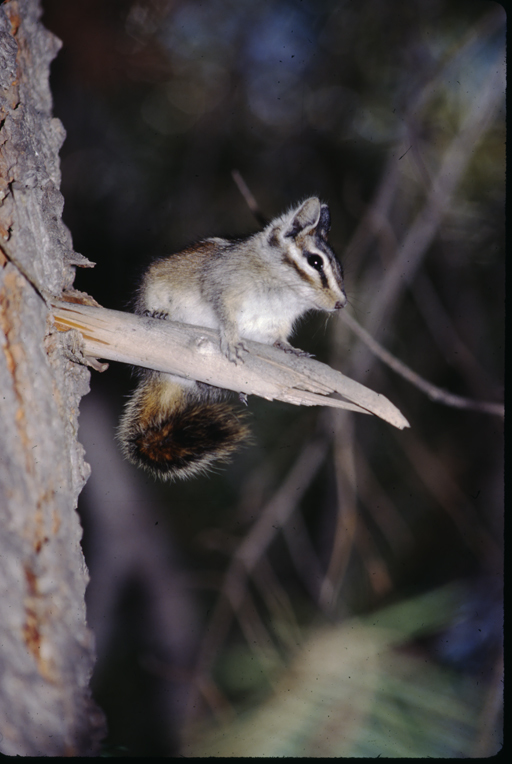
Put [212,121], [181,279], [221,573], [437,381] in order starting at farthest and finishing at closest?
[437,381]
[221,573]
[212,121]
[181,279]

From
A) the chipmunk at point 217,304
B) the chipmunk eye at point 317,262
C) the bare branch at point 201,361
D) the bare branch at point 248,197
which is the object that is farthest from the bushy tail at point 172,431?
the bare branch at point 248,197

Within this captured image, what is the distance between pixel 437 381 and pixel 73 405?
169 centimetres

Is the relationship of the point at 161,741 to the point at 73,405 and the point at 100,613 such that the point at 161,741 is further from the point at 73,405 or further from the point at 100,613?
Result: the point at 73,405

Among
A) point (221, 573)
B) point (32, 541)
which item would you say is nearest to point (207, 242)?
point (32, 541)

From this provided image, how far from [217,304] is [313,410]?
1.09 metres

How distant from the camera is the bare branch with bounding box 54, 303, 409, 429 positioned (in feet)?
2.81

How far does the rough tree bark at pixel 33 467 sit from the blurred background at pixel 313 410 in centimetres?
20

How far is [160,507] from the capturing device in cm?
177

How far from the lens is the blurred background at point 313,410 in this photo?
3.94ft

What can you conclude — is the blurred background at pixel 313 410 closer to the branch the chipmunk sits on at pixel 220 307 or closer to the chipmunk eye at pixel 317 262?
the branch the chipmunk sits on at pixel 220 307

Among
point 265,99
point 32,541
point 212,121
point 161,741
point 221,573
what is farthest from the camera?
point 221,573

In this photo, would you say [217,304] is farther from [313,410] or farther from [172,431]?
[313,410]

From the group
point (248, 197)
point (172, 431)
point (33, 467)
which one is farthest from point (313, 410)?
point (33, 467)

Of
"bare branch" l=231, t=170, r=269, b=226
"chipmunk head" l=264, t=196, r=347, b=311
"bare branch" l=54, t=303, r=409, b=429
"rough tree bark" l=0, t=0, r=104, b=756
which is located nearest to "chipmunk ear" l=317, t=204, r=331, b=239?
"chipmunk head" l=264, t=196, r=347, b=311
